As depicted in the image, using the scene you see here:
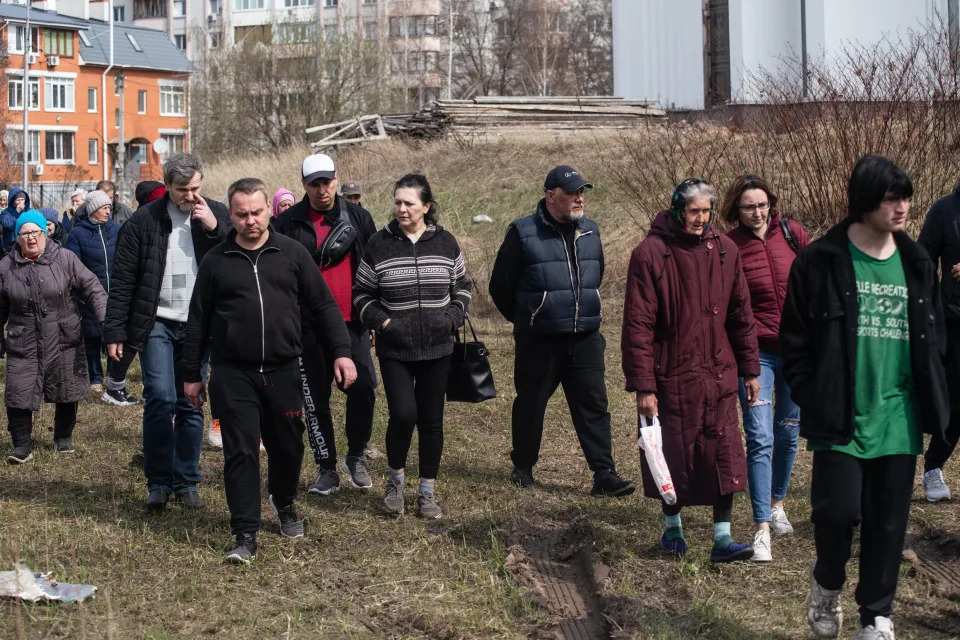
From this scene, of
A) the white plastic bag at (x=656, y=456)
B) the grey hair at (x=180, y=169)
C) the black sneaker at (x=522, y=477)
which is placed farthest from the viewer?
the black sneaker at (x=522, y=477)

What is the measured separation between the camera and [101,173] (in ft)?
251

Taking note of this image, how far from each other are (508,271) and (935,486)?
2.90m

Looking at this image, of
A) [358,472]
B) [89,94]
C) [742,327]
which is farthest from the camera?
[89,94]

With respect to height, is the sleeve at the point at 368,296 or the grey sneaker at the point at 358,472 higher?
the sleeve at the point at 368,296

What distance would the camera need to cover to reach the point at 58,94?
75.6m

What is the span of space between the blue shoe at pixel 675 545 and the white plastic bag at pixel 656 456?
462 millimetres

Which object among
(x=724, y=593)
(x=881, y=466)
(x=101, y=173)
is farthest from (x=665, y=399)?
(x=101, y=173)

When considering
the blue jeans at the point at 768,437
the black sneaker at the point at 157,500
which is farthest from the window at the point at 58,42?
the blue jeans at the point at 768,437

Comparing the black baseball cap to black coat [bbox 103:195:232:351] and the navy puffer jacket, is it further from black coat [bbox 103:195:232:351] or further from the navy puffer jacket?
the navy puffer jacket

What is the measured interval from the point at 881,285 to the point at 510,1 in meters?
65.9

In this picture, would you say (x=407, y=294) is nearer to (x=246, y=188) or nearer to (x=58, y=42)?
(x=246, y=188)

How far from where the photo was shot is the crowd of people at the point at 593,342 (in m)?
4.81

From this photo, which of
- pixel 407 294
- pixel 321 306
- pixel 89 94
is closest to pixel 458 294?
pixel 407 294

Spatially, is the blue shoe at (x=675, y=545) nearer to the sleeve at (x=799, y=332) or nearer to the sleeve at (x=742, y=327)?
the sleeve at (x=742, y=327)
